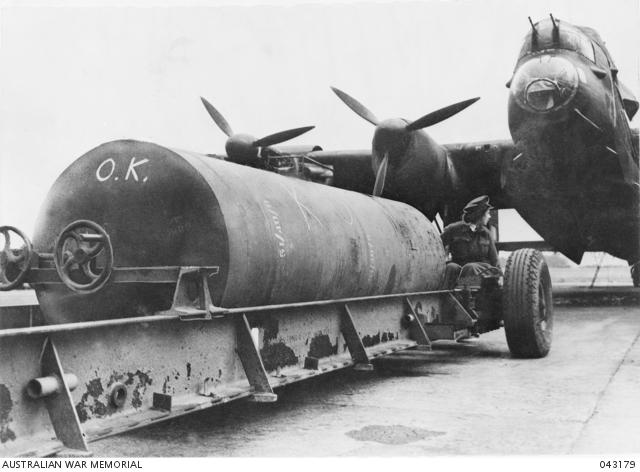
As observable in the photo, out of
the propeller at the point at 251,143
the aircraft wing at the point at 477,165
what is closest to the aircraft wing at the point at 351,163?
the aircraft wing at the point at 477,165

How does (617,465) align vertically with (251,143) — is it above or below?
below

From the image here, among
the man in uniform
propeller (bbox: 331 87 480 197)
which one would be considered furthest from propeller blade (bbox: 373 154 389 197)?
the man in uniform

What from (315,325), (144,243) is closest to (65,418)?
(144,243)

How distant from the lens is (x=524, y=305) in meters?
7.56

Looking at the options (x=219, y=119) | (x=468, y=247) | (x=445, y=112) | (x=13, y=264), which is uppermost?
(x=219, y=119)

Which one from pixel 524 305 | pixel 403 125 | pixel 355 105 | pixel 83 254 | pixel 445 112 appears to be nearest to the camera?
pixel 83 254

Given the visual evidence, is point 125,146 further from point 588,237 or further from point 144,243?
point 588,237

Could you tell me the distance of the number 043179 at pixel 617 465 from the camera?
3.61 meters

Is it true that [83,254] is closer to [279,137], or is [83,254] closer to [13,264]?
[13,264]

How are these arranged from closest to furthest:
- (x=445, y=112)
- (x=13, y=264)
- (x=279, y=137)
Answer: (x=13, y=264) < (x=279, y=137) < (x=445, y=112)

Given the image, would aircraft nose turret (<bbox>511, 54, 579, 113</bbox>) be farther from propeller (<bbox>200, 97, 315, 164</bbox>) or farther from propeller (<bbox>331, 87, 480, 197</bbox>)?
propeller (<bbox>200, 97, 315, 164</bbox>)

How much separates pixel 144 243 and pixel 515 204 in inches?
378

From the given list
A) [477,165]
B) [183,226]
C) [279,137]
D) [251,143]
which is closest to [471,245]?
[279,137]

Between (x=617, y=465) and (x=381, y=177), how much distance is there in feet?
19.8
